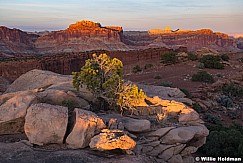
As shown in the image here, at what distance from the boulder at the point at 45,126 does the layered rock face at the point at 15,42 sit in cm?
8143

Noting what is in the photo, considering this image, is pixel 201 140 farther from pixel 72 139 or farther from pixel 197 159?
pixel 72 139

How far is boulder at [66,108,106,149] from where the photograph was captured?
7531 mm

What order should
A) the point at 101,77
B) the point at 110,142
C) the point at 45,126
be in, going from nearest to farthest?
1. the point at 110,142
2. the point at 45,126
3. the point at 101,77

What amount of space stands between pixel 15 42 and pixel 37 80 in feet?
273

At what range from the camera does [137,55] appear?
5141cm

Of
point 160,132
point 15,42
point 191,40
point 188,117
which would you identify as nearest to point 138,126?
point 160,132

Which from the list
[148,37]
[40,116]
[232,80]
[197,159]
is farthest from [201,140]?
[148,37]

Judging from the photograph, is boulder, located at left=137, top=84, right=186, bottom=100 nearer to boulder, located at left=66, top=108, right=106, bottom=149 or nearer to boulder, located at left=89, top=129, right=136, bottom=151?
boulder, located at left=66, top=108, right=106, bottom=149

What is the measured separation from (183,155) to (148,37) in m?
122

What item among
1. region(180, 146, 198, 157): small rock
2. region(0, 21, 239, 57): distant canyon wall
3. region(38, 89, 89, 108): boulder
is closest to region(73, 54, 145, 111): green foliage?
region(38, 89, 89, 108): boulder

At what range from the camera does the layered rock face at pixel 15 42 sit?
87506 millimetres

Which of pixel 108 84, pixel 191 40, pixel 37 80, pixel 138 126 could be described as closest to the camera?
pixel 138 126

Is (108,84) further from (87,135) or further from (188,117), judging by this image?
(87,135)

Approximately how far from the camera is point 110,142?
7.11 metres
